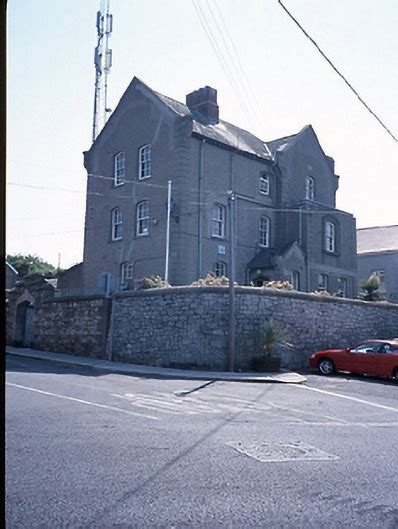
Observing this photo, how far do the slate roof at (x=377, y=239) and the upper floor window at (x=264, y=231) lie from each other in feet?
59.5

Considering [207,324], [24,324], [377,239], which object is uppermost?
[377,239]

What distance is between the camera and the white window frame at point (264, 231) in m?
34.8

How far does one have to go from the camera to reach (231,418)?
1081cm

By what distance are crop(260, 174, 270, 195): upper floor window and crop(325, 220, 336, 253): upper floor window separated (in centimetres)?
431

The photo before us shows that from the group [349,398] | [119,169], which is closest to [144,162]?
[119,169]

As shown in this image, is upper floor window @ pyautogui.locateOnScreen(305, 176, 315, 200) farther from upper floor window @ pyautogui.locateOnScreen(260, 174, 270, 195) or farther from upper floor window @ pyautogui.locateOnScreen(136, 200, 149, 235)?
upper floor window @ pyautogui.locateOnScreen(136, 200, 149, 235)

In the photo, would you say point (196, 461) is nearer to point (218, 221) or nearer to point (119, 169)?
point (218, 221)

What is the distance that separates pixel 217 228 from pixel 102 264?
22.9 feet

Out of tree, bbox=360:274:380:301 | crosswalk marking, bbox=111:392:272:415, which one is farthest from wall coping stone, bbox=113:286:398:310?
tree, bbox=360:274:380:301

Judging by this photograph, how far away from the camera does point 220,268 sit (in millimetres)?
32094

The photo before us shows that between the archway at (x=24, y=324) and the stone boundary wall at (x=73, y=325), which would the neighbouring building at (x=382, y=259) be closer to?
the archway at (x=24, y=324)

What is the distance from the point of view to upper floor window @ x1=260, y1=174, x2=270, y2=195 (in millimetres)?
35188

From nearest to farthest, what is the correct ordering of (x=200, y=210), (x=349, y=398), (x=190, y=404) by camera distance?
(x=190, y=404) < (x=349, y=398) < (x=200, y=210)

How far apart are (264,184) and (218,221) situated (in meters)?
4.92
